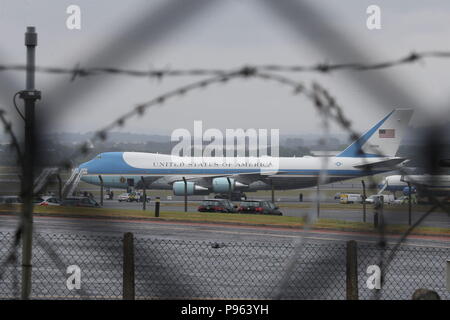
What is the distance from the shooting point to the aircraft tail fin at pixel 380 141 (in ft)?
7.11

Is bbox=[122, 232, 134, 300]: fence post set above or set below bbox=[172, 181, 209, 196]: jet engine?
below

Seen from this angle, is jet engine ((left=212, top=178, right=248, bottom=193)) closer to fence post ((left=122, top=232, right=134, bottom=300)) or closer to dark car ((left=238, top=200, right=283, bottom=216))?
→ dark car ((left=238, top=200, right=283, bottom=216))

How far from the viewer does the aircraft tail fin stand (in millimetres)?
2168

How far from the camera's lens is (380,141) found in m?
2.25

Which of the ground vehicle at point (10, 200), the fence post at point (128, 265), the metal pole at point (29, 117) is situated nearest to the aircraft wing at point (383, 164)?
the metal pole at point (29, 117)

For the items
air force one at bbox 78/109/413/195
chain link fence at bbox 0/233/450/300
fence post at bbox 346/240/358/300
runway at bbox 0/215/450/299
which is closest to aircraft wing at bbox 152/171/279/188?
air force one at bbox 78/109/413/195

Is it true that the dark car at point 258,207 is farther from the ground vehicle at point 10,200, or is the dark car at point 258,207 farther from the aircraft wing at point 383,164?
the aircraft wing at point 383,164

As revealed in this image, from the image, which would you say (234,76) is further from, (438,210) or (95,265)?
(95,265)

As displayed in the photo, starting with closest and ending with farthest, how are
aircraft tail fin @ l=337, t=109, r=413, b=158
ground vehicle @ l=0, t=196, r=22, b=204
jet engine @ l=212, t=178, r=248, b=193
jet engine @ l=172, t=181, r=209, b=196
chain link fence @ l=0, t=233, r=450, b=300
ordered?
aircraft tail fin @ l=337, t=109, r=413, b=158 → ground vehicle @ l=0, t=196, r=22, b=204 → chain link fence @ l=0, t=233, r=450, b=300 → jet engine @ l=172, t=181, r=209, b=196 → jet engine @ l=212, t=178, r=248, b=193

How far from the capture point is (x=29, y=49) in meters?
2.34

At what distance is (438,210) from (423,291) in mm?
718

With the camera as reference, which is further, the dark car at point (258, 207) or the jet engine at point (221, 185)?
the jet engine at point (221, 185)

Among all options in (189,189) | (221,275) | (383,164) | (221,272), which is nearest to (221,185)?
(189,189)

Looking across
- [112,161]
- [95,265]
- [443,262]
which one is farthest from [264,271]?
[112,161]
